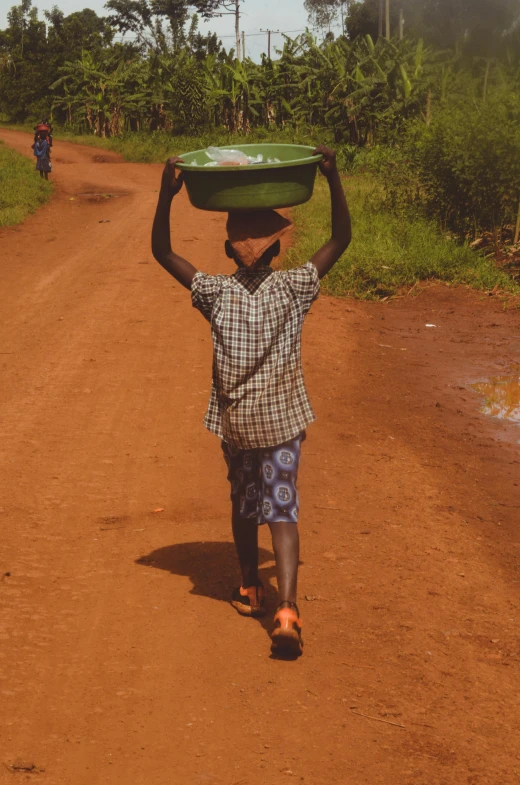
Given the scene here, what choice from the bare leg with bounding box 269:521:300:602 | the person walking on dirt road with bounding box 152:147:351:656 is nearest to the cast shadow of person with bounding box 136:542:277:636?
the bare leg with bounding box 269:521:300:602

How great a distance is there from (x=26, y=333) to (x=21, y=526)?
14.5 ft

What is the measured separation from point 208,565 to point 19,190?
15.5m

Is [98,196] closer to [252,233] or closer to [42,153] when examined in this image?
[42,153]

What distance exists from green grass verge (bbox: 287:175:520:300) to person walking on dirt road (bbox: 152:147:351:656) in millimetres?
7387

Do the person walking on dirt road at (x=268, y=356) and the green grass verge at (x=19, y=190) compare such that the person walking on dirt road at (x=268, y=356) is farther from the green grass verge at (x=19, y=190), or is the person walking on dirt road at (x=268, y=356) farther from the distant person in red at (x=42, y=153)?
the distant person in red at (x=42, y=153)

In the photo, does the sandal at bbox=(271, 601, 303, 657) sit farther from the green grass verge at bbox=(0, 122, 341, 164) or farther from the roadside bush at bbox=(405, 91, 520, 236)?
the green grass verge at bbox=(0, 122, 341, 164)

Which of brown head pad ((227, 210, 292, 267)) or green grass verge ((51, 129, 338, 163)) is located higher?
brown head pad ((227, 210, 292, 267))

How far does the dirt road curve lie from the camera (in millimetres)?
2795

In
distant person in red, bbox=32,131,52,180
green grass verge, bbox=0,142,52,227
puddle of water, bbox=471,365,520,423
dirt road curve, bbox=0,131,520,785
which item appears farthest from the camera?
distant person in red, bbox=32,131,52,180

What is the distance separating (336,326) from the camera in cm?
928

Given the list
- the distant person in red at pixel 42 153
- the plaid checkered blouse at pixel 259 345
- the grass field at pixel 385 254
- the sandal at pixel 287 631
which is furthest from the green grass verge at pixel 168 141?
the sandal at pixel 287 631

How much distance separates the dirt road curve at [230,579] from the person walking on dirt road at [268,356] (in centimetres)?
36

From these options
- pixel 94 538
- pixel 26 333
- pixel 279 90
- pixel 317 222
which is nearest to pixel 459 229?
pixel 317 222

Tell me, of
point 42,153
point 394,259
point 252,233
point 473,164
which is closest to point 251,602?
point 252,233
